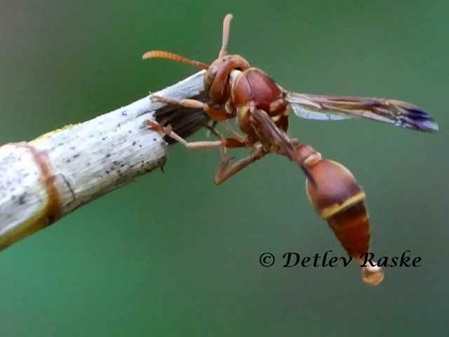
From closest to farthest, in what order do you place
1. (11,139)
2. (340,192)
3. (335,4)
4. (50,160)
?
(50,160) < (340,192) < (11,139) < (335,4)

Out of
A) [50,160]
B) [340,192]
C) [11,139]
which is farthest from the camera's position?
[11,139]

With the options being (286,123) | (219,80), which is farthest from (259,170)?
(219,80)

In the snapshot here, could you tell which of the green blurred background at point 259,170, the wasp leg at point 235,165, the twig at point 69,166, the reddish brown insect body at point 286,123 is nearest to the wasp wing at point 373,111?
the reddish brown insect body at point 286,123

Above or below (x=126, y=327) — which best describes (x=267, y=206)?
above

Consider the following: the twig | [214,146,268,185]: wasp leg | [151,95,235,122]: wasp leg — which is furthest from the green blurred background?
the twig

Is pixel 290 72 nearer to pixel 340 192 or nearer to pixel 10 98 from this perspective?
pixel 10 98

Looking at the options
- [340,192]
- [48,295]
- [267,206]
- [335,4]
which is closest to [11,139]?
[48,295]

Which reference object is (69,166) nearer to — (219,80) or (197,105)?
(197,105)

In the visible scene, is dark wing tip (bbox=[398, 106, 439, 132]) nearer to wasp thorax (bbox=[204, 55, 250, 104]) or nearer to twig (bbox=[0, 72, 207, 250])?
wasp thorax (bbox=[204, 55, 250, 104])

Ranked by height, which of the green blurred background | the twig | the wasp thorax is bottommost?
the twig
